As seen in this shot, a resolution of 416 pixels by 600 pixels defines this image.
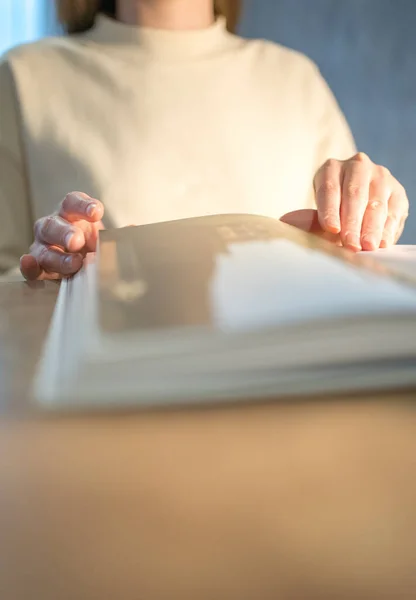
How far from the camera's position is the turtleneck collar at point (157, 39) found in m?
0.87

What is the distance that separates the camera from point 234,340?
0.21 m

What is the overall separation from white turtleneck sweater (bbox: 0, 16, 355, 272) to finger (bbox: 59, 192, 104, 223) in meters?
0.29

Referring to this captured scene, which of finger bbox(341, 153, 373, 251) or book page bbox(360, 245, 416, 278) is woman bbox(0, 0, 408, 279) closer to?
finger bbox(341, 153, 373, 251)

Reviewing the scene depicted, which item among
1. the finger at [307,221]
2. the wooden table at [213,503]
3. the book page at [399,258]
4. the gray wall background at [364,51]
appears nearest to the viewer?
the wooden table at [213,503]

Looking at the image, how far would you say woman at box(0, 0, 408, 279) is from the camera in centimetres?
Answer: 82

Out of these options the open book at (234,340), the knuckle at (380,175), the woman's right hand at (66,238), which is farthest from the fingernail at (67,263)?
the knuckle at (380,175)

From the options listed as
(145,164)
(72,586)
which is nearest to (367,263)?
(72,586)

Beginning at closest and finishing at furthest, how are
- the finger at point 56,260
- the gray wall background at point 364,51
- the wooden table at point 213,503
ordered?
1. the wooden table at point 213,503
2. the finger at point 56,260
3. the gray wall background at point 364,51

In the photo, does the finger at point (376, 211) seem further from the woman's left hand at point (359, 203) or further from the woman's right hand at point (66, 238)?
the woman's right hand at point (66, 238)

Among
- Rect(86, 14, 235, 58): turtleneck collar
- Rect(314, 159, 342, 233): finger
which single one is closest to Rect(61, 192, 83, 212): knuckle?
Rect(314, 159, 342, 233): finger

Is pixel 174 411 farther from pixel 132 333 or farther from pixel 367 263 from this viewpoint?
pixel 367 263

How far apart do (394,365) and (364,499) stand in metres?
0.06

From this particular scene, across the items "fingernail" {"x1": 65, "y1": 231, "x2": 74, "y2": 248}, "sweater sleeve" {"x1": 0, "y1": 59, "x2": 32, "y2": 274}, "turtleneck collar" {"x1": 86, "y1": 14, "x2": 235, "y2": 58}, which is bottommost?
"sweater sleeve" {"x1": 0, "y1": 59, "x2": 32, "y2": 274}

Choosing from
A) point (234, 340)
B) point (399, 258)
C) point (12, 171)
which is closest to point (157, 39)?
point (12, 171)
